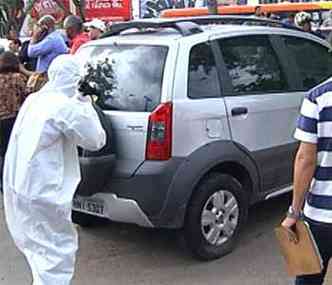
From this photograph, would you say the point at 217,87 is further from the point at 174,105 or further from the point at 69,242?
the point at 69,242

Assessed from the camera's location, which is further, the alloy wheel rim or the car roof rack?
the car roof rack

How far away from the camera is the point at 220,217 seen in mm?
5336

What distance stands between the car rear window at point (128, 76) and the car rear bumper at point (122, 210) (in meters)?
0.66

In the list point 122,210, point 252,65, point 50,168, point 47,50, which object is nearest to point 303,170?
point 50,168

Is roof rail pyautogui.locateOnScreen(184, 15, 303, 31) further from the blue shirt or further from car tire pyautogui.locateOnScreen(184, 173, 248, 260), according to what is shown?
the blue shirt

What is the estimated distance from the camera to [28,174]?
13.4 ft

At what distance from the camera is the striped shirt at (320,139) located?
3.17 meters

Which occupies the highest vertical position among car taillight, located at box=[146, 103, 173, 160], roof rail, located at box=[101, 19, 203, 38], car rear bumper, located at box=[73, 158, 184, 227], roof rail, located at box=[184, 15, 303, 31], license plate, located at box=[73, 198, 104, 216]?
roof rail, located at box=[101, 19, 203, 38]

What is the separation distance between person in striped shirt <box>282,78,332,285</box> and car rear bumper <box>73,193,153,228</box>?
70.4 inches

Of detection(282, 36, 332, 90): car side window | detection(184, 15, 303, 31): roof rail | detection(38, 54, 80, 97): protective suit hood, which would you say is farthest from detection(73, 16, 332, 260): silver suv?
detection(38, 54, 80, 97): protective suit hood

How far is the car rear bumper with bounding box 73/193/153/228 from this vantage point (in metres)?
4.98

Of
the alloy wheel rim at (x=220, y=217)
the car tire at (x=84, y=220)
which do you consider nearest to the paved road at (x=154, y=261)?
the car tire at (x=84, y=220)

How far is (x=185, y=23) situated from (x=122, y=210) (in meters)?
1.56

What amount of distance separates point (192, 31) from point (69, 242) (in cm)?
201
